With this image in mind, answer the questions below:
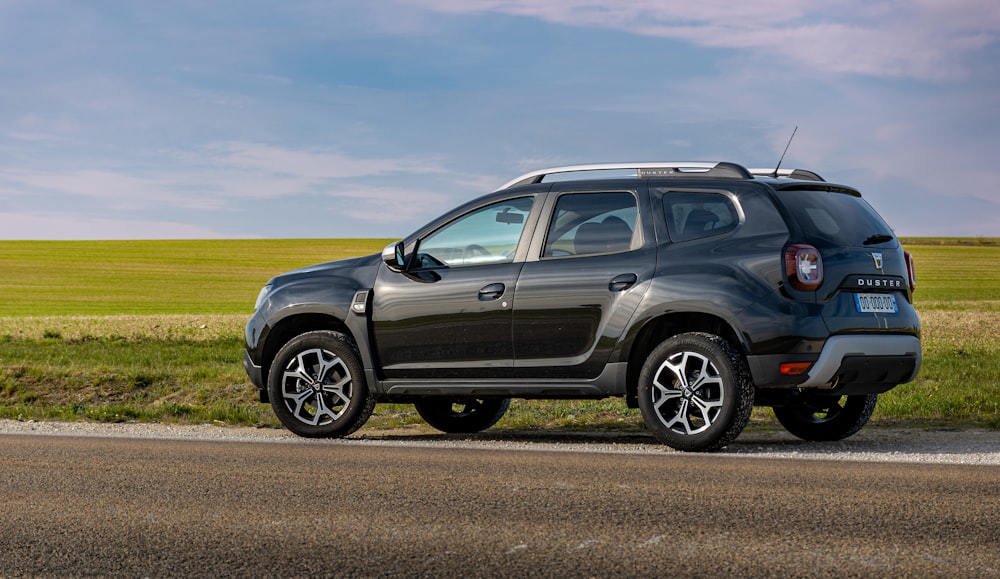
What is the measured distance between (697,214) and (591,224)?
0.77 metres

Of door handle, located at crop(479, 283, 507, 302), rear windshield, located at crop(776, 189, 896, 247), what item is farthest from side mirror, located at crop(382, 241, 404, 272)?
rear windshield, located at crop(776, 189, 896, 247)

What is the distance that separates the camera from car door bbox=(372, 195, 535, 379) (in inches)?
346

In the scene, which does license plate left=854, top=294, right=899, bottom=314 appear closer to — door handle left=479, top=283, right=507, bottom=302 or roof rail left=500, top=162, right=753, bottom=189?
roof rail left=500, top=162, right=753, bottom=189

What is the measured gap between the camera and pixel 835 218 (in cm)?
841

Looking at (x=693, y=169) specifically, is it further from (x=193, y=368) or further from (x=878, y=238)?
(x=193, y=368)

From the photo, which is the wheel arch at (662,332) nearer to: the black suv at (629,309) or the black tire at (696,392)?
the black suv at (629,309)

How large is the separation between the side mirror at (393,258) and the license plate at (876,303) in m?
3.38

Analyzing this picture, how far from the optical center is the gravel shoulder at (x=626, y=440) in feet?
27.1

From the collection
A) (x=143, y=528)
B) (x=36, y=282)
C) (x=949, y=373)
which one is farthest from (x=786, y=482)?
(x=36, y=282)

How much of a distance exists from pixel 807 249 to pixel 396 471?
307 cm

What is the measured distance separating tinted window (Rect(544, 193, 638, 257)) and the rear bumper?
1575mm

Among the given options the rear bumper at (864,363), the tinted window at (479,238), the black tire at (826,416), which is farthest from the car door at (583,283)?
the black tire at (826,416)

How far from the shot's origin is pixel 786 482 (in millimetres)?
6625

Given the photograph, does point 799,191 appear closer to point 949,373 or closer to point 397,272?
point 397,272
